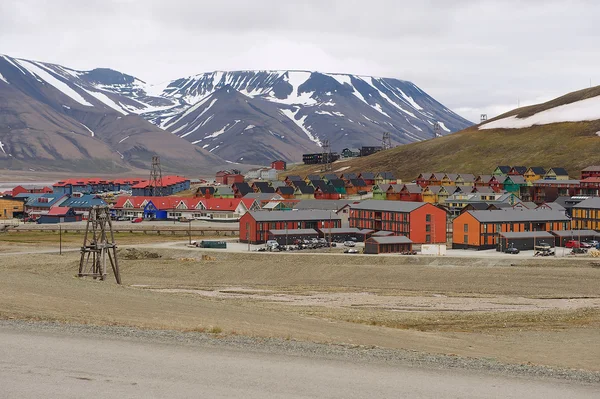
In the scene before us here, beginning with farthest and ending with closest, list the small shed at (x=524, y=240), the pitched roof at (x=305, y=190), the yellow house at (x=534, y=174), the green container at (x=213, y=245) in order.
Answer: the yellow house at (x=534, y=174) → the pitched roof at (x=305, y=190) → the green container at (x=213, y=245) → the small shed at (x=524, y=240)

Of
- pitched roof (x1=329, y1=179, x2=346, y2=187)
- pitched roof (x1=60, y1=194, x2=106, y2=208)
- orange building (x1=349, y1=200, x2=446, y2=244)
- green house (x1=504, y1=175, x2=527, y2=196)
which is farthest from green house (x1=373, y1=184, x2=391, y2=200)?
pitched roof (x1=60, y1=194, x2=106, y2=208)

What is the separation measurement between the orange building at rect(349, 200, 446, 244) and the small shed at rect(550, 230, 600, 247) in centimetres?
A: 1259

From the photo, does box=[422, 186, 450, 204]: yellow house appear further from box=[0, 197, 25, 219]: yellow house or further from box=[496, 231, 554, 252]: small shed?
box=[0, 197, 25, 219]: yellow house

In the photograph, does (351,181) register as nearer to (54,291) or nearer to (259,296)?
(259,296)

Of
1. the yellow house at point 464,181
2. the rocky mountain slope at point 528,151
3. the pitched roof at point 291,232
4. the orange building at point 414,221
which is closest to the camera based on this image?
the orange building at point 414,221

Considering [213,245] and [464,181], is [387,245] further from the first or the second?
[464,181]

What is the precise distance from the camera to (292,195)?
465ft

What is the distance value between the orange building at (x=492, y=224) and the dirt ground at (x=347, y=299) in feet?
36.3

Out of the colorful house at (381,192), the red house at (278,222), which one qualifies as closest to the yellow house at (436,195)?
the colorful house at (381,192)

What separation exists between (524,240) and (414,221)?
1300 centimetres

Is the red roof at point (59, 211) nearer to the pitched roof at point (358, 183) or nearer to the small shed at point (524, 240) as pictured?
the pitched roof at point (358, 183)

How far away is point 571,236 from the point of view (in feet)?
260

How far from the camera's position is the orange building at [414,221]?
83312 mm

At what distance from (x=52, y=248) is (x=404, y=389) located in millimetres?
72437
